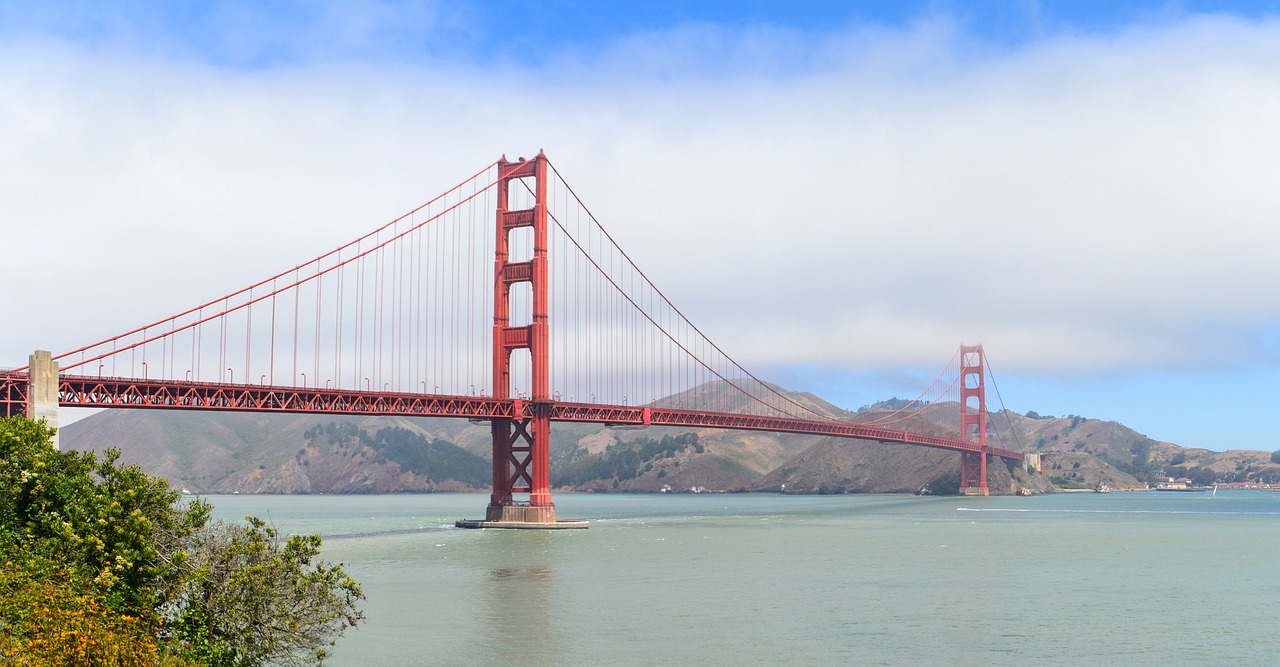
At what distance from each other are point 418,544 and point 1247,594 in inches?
1729

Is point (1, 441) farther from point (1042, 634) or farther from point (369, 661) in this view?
point (1042, 634)

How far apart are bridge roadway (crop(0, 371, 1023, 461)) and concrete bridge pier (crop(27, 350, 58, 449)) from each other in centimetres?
96

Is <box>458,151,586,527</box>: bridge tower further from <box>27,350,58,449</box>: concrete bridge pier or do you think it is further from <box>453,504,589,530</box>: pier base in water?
<box>27,350,58,449</box>: concrete bridge pier

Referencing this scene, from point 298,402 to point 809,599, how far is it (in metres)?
36.4

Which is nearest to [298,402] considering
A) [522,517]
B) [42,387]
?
[42,387]

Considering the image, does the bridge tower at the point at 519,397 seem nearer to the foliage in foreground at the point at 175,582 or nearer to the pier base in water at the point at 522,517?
the pier base in water at the point at 522,517

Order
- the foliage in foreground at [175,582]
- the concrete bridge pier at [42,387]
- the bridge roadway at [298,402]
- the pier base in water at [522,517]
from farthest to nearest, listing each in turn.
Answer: the pier base in water at [522,517] → the bridge roadway at [298,402] → the concrete bridge pier at [42,387] → the foliage in foreground at [175,582]

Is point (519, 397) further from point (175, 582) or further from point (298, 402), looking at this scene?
point (175, 582)

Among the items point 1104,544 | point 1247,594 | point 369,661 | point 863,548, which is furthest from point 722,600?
point 1104,544

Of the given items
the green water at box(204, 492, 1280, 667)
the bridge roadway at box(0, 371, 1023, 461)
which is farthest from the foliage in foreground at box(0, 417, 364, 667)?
the bridge roadway at box(0, 371, 1023, 461)

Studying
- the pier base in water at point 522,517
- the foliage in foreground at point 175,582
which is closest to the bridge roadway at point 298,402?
the pier base in water at point 522,517

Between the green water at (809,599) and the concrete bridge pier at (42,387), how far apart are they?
1487cm

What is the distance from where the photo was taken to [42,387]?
57031 mm

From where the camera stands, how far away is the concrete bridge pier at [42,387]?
56.6 metres
